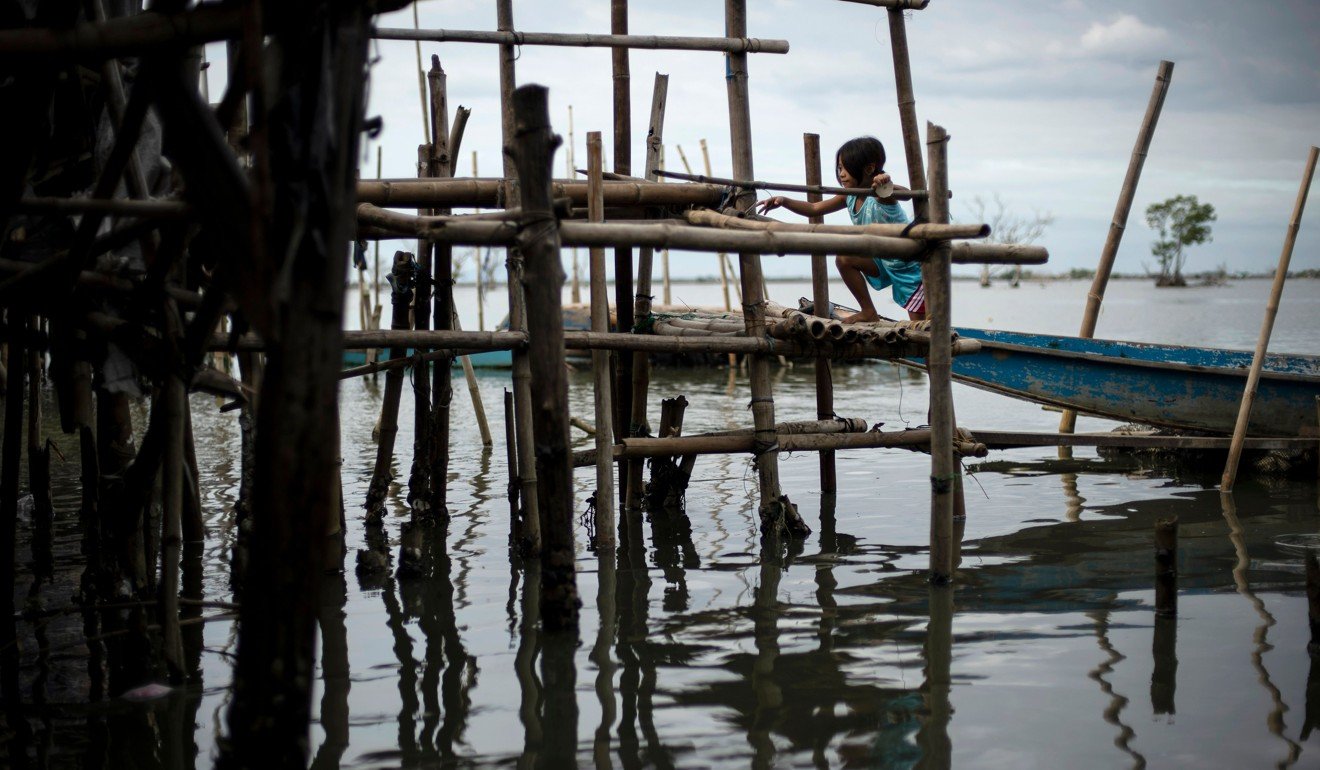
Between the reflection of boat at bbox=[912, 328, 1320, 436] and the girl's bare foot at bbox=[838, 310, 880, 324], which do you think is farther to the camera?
the reflection of boat at bbox=[912, 328, 1320, 436]

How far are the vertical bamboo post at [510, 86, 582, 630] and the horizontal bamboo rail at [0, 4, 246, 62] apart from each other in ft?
3.58

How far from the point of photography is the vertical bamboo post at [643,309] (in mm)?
6132

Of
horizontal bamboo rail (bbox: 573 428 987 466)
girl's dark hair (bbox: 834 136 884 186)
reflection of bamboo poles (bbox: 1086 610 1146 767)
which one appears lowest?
reflection of bamboo poles (bbox: 1086 610 1146 767)

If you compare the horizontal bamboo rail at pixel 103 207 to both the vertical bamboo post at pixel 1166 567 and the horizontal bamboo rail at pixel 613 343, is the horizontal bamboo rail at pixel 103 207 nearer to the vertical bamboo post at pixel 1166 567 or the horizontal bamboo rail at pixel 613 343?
the horizontal bamboo rail at pixel 613 343

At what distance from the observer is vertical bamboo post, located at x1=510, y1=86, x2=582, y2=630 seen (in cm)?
354

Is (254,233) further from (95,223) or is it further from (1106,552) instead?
(1106,552)

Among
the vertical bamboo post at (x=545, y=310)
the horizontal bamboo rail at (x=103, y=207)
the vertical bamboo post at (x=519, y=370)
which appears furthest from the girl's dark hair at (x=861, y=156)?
the horizontal bamboo rail at (x=103, y=207)

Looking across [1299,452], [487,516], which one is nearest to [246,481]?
[487,516]

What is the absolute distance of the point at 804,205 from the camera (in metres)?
6.01

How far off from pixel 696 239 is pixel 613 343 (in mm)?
1315

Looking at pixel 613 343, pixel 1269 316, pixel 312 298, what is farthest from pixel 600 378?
pixel 1269 316

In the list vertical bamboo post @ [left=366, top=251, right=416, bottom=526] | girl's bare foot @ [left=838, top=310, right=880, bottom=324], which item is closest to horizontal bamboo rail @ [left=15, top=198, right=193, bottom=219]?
vertical bamboo post @ [left=366, top=251, right=416, bottom=526]

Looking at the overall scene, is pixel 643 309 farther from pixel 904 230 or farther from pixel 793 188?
pixel 904 230

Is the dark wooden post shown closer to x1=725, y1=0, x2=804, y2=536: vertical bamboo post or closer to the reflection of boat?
x1=725, y1=0, x2=804, y2=536: vertical bamboo post
